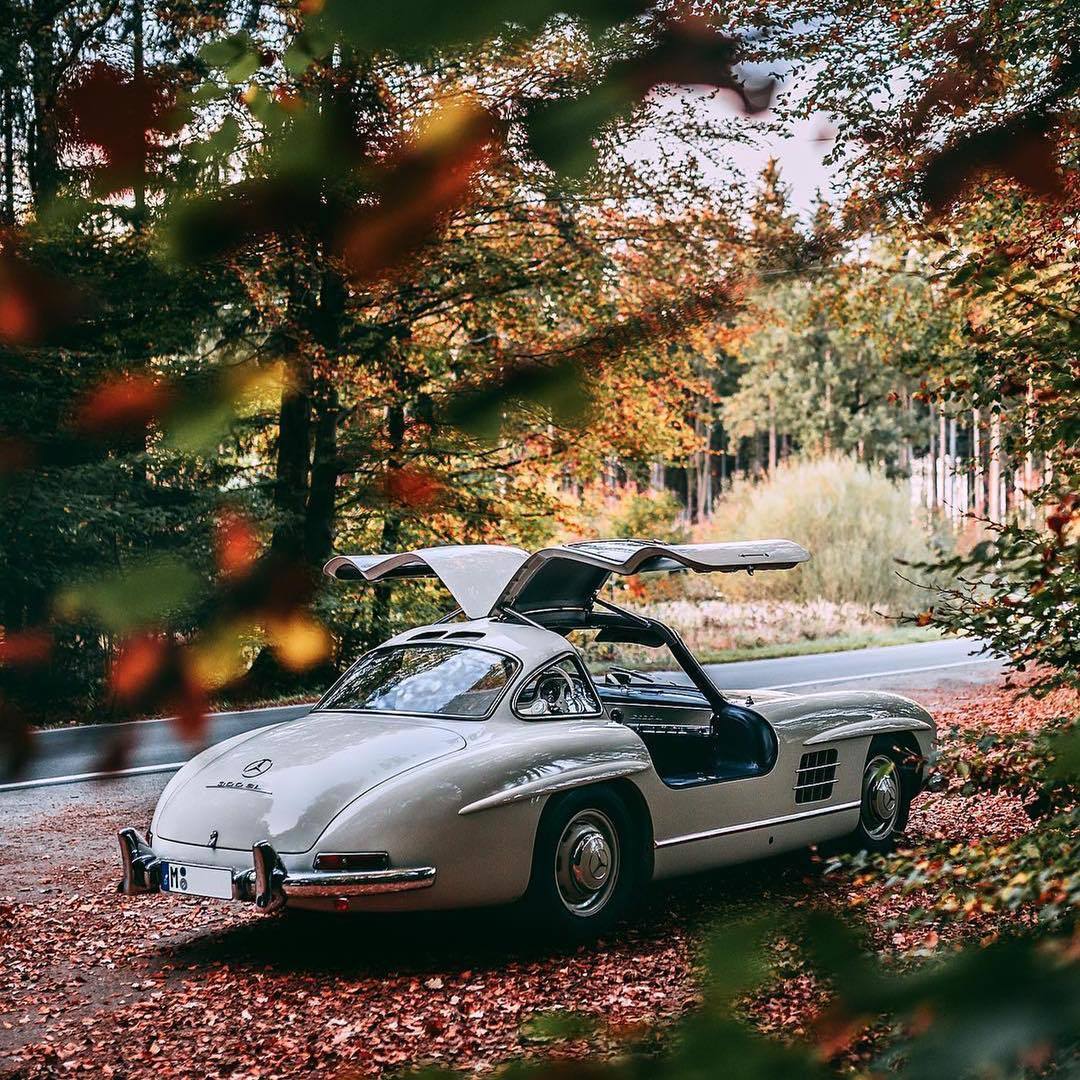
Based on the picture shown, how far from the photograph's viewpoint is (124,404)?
1.03 meters

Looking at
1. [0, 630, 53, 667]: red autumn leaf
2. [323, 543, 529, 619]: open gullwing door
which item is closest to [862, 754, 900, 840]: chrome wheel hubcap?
[323, 543, 529, 619]: open gullwing door

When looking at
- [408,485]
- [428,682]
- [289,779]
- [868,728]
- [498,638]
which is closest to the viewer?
[408,485]

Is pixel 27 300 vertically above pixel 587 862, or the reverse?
pixel 27 300

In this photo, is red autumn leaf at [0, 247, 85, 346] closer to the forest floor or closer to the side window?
the forest floor

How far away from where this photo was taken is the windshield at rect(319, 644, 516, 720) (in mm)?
6188

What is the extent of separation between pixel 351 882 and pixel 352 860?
8cm

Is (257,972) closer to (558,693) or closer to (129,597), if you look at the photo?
(558,693)

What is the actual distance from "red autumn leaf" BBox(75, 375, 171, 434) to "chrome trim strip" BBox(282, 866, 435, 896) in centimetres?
445

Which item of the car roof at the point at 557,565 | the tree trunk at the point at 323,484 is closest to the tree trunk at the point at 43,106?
the tree trunk at the point at 323,484

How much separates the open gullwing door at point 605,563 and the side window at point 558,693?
53 cm

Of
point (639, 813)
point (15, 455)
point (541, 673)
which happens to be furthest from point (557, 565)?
point (15, 455)

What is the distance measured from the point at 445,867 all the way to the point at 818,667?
1636cm

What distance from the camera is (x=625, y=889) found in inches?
242

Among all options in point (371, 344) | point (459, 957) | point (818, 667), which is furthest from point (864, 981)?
point (818, 667)
